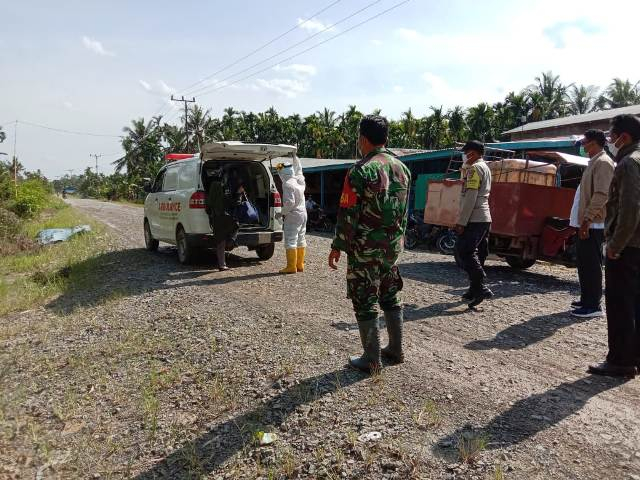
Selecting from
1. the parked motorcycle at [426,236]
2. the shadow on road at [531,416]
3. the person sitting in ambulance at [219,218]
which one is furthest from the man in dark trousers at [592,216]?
the parked motorcycle at [426,236]

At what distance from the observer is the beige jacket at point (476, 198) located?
18.2ft

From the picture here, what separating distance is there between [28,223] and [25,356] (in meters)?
20.8

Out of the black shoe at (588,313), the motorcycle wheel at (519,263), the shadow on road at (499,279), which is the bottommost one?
the shadow on road at (499,279)

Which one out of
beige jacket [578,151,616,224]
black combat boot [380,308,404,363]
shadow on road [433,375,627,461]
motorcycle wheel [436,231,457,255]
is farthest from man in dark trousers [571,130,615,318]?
motorcycle wheel [436,231,457,255]

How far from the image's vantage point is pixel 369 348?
143 inches

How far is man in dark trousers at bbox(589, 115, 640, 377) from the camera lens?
11.4 feet

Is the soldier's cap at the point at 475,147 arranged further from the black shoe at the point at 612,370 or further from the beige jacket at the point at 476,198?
the black shoe at the point at 612,370

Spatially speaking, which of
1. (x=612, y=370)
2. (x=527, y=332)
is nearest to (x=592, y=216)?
(x=527, y=332)

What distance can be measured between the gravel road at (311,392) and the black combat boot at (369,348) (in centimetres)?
9

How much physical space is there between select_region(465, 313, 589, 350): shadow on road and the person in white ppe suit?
373 centimetres

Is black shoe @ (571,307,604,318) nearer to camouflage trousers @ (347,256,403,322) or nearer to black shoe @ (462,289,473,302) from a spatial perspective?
black shoe @ (462,289,473,302)

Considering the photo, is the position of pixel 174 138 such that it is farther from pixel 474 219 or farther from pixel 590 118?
pixel 474 219

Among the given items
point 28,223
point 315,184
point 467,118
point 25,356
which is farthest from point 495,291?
point 467,118

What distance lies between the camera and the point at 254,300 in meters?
6.34
